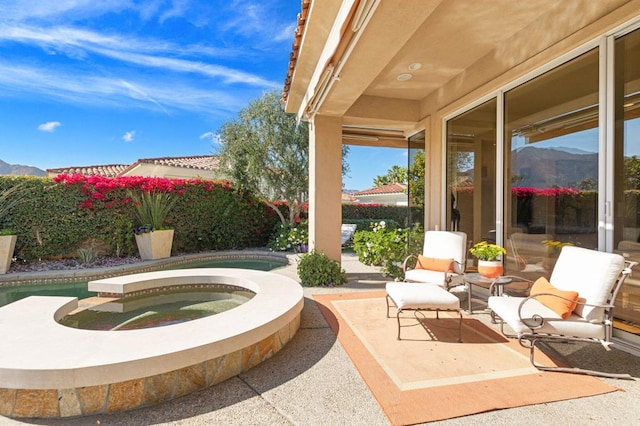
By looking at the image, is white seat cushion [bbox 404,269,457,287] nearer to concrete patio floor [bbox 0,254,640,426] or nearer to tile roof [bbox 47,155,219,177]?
concrete patio floor [bbox 0,254,640,426]

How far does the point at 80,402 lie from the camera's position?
2191 mm

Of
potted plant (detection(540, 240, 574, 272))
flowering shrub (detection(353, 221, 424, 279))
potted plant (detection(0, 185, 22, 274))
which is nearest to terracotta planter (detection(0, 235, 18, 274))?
potted plant (detection(0, 185, 22, 274))

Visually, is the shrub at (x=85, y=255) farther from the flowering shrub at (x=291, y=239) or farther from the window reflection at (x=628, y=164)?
the window reflection at (x=628, y=164)

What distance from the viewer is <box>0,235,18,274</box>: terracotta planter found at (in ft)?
24.2

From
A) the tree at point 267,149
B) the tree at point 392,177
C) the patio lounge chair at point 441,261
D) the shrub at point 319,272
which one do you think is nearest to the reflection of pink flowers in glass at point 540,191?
the patio lounge chair at point 441,261

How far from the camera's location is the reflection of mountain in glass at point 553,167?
12.6 ft

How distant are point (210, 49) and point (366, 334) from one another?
12.9 m

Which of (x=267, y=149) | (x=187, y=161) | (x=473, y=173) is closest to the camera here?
(x=473, y=173)

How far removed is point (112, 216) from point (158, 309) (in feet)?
19.8

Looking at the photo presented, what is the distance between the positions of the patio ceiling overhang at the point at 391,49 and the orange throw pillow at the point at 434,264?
2966 mm

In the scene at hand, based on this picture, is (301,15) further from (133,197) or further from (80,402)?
(133,197)

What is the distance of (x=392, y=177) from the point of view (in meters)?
44.0

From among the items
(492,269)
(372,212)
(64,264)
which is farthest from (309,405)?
(372,212)

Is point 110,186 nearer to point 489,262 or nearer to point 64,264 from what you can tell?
point 64,264
